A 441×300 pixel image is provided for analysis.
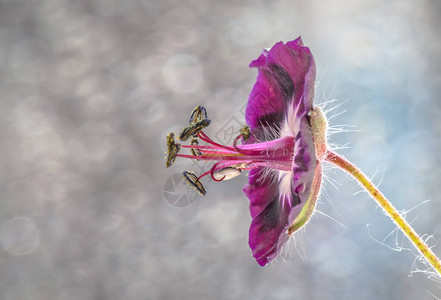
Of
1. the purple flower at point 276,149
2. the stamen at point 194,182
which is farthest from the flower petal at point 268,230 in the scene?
the stamen at point 194,182

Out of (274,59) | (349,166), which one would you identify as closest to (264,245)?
(349,166)

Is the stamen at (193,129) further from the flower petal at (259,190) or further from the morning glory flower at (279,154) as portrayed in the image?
the flower petal at (259,190)

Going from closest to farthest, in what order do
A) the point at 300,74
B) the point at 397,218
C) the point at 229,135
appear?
the point at 397,218, the point at 300,74, the point at 229,135

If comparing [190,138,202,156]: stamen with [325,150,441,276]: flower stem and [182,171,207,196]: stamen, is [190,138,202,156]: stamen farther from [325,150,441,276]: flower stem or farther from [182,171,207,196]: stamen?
[325,150,441,276]: flower stem

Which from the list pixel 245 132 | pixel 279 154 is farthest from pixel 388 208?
pixel 245 132

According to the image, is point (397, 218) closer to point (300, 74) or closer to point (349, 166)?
point (349, 166)

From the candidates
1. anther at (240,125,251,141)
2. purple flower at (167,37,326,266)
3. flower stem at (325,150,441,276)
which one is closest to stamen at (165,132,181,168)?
purple flower at (167,37,326,266)

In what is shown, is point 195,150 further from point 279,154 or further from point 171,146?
point 279,154
